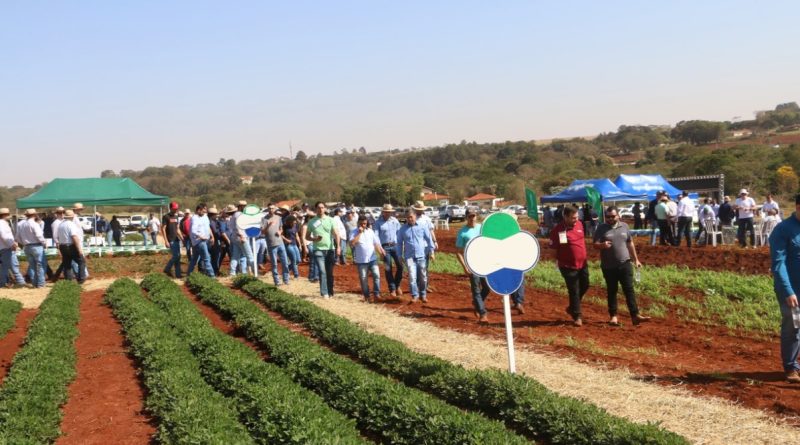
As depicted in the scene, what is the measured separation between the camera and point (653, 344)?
29.8 feet

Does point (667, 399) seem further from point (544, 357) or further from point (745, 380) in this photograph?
point (544, 357)

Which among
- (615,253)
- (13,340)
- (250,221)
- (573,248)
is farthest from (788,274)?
(250,221)

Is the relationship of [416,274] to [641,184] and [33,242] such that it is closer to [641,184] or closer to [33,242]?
[33,242]

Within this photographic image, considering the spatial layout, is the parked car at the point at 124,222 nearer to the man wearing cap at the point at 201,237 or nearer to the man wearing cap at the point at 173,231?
the man wearing cap at the point at 173,231

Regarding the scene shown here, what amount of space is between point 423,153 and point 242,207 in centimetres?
17733

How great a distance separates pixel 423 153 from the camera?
632ft

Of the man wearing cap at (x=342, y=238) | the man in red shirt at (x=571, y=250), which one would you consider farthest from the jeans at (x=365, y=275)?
the man in red shirt at (x=571, y=250)

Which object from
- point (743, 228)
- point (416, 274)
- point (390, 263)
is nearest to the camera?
point (416, 274)

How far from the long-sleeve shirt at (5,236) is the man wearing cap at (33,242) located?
0.31 metres

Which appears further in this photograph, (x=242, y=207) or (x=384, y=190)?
(x=384, y=190)

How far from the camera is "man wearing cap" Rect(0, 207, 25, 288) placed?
16.3 metres

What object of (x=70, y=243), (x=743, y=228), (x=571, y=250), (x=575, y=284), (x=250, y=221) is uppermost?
(x=250, y=221)

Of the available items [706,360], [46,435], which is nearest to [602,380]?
[706,360]

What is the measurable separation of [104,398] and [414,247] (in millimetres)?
5828
